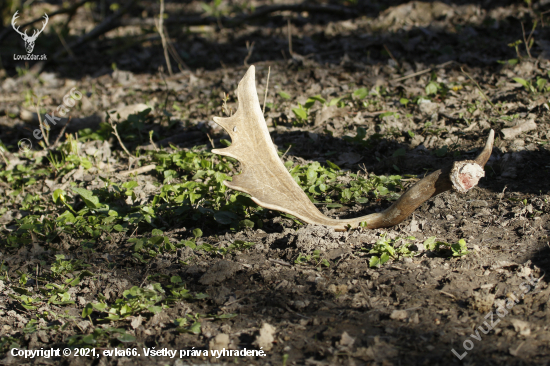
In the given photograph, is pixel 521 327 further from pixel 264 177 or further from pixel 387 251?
pixel 264 177

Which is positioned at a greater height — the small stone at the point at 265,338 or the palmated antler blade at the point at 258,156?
the palmated antler blade at the point at 258,156

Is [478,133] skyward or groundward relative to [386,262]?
skyward

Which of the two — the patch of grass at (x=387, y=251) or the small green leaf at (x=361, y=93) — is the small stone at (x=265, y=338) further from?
the small green leaf at (x=361, y=93)

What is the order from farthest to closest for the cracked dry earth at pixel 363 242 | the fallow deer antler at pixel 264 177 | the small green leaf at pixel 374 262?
1. the fallow deer antler at pixel 264 177
2. the small green leaf at pixel 374 262
3. the cracked dry earth at pixel 363 242

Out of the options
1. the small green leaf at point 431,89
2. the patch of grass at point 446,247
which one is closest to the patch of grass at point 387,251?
the patch of grass at point 446,247

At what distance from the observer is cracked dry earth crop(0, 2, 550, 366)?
2.38m

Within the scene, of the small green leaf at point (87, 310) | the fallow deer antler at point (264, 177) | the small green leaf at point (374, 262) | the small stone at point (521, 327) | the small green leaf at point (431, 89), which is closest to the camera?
the small stone at point (521, 327)

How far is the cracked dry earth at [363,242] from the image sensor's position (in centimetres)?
238

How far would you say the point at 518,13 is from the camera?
7035mm

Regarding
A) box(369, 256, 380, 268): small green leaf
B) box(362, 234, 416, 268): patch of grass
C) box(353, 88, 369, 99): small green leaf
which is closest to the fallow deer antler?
box(362, 234, 416, 268): patch of grass

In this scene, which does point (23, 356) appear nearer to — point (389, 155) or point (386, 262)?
point (386, 262)

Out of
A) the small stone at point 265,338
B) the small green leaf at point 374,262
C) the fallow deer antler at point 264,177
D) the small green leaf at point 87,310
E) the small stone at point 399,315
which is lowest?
the small stone at point 265,338

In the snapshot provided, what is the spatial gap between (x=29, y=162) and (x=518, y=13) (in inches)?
275

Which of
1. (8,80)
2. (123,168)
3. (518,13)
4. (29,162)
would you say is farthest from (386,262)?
(8,80)
